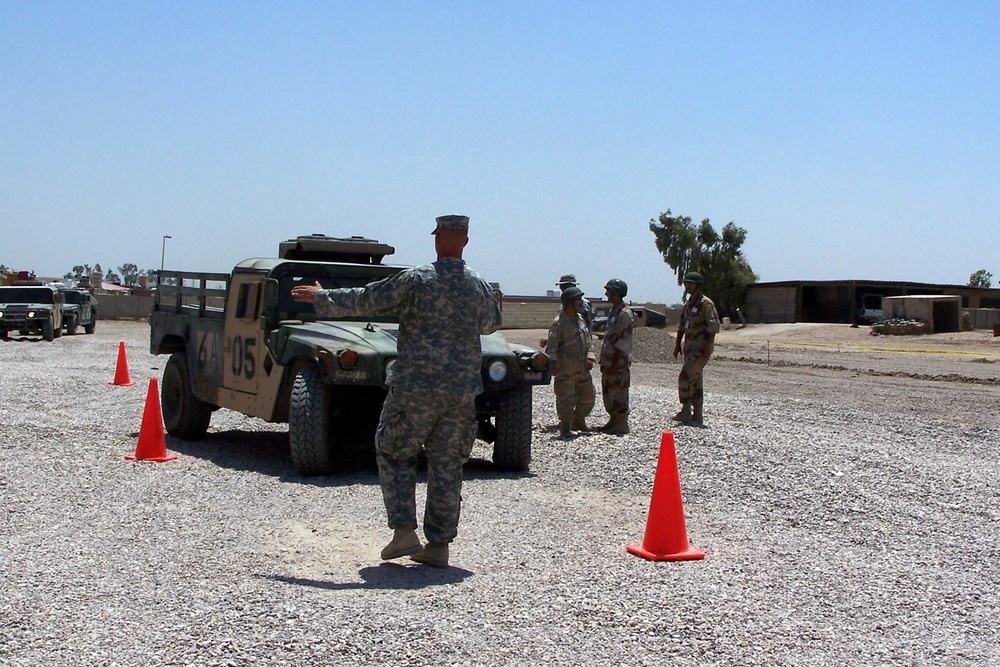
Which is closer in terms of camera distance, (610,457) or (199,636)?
(199,636)

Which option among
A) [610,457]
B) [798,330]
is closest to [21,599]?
[610,457]

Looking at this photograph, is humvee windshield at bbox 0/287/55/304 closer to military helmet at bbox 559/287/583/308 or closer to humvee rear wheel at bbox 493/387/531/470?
military helmet at bbox 559/287/583/308

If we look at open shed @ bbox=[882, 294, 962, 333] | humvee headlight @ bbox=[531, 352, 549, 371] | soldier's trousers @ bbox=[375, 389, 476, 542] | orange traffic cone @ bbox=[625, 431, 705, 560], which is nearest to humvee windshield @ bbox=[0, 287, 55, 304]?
humvee headlight @ bbox=[531, 352, 549, 371]

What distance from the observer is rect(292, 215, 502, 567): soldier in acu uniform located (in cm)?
538

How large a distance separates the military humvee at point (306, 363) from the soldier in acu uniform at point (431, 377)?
2504 mm

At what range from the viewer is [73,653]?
13.2 feet

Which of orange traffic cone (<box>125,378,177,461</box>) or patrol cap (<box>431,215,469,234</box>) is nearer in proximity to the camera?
patrol cap (<box>431,215,469,234</box>)

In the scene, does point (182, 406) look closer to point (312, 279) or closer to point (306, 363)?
point (312, 279)

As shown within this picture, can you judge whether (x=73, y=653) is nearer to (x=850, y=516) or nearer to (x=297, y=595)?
(x=297, y=595)

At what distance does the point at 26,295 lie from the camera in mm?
31531

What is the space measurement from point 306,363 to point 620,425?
374cm

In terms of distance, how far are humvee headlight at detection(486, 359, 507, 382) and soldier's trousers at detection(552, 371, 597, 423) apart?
7.72ft

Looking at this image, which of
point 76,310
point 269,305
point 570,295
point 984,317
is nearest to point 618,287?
point 570,295

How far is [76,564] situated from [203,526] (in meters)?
1.13
